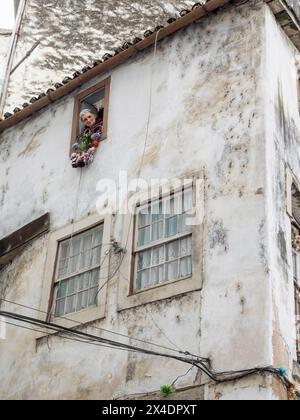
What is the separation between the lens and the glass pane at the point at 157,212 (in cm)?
1209

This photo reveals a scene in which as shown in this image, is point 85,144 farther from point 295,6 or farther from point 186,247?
point 295,6

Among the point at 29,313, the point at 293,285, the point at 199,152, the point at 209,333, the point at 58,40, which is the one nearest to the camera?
the point at 209,333

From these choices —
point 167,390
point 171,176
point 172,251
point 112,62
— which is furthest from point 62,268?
point 112,62

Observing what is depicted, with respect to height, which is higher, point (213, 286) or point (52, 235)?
point (52, 235)

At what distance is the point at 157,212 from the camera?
39.8ft

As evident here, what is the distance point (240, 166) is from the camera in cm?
1130

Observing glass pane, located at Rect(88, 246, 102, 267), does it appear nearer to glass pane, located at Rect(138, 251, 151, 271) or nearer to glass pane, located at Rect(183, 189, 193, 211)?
glass pane, located at Rect(138, 251, 151, 271)

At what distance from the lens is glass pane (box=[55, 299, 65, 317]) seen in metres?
12.8

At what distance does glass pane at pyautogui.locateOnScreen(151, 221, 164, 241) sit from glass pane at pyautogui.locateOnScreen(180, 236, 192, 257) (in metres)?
0.50

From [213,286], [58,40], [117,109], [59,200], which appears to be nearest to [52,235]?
[59,200]

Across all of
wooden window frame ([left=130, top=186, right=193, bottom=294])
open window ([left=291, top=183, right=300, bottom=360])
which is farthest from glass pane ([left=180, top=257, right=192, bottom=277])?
open window ([left=291, top=183, right=300, bottom=360])

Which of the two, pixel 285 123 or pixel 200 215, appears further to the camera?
pixel 285 123

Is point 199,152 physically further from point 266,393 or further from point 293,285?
point 266,393
